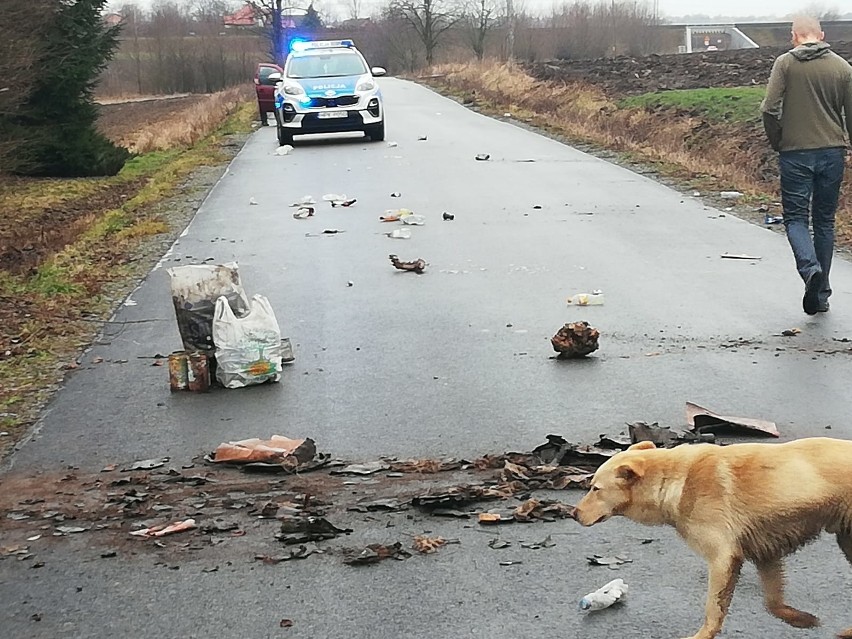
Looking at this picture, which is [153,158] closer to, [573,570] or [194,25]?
[573,570]

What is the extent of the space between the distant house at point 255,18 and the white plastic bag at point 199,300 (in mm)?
72981

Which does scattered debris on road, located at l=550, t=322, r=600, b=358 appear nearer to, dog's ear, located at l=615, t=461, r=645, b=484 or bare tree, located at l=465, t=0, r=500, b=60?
dog's ear, located at l=615, t=461, r=645, b=484

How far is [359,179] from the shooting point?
18.6 metres

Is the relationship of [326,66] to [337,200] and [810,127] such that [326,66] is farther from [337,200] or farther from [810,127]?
[810,127]

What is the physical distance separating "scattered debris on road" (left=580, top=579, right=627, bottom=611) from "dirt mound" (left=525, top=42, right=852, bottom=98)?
99.3ft

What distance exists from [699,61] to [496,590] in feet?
140

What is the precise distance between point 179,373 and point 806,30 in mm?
5326

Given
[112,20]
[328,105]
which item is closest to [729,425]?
[328,105]

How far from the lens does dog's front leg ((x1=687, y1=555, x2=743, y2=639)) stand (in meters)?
3.75

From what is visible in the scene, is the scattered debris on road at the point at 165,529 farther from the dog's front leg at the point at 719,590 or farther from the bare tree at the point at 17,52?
the bare tree at the point at 17,52

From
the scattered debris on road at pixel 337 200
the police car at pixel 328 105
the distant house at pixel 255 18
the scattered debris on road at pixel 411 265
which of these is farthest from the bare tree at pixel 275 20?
the scattered debris on road at pixel 411 265

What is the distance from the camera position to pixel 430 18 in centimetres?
9181

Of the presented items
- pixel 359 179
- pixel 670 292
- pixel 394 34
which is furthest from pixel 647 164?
pixel 394 34

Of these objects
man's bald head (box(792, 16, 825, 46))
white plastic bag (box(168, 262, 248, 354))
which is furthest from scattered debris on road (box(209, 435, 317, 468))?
man's bald head (box(792, 16, 825, 46))
